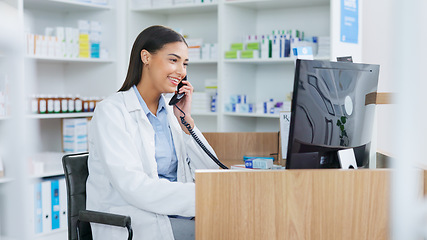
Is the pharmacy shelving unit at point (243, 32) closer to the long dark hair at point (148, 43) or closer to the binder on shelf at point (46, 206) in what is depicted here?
the binder on shelf at point (46, 206)

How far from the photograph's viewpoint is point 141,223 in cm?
184

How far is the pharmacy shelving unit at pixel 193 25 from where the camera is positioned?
14.6ft

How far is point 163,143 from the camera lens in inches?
85.4

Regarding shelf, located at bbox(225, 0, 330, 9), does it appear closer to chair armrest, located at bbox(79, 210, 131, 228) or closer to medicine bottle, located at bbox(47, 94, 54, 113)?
medicine bottle, located at bbox(47, 94, 54, 113)

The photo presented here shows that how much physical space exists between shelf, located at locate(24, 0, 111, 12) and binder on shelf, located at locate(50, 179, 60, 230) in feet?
4.51

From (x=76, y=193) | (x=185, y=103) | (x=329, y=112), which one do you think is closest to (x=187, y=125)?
(x=185, y=103)

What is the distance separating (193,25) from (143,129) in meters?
2.82

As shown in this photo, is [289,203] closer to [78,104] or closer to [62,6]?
[78,104]

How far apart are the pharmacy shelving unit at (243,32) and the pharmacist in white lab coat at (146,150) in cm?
175

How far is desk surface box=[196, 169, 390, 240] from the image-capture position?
4.35 ft

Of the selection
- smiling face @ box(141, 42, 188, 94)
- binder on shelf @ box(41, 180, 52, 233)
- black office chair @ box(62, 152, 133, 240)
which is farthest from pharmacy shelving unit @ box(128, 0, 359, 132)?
black office chair @ box(62, 152, 133, 240)

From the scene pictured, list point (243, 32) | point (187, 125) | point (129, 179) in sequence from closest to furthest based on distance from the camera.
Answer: point (129, 179), point (187, 125), point (243, 32)

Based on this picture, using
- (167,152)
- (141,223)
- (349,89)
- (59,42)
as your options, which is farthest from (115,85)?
(349,89)

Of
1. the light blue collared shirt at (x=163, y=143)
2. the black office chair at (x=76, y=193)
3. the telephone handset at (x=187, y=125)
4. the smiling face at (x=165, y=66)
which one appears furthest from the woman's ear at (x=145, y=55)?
the black office chair at (x=76, y=193)
